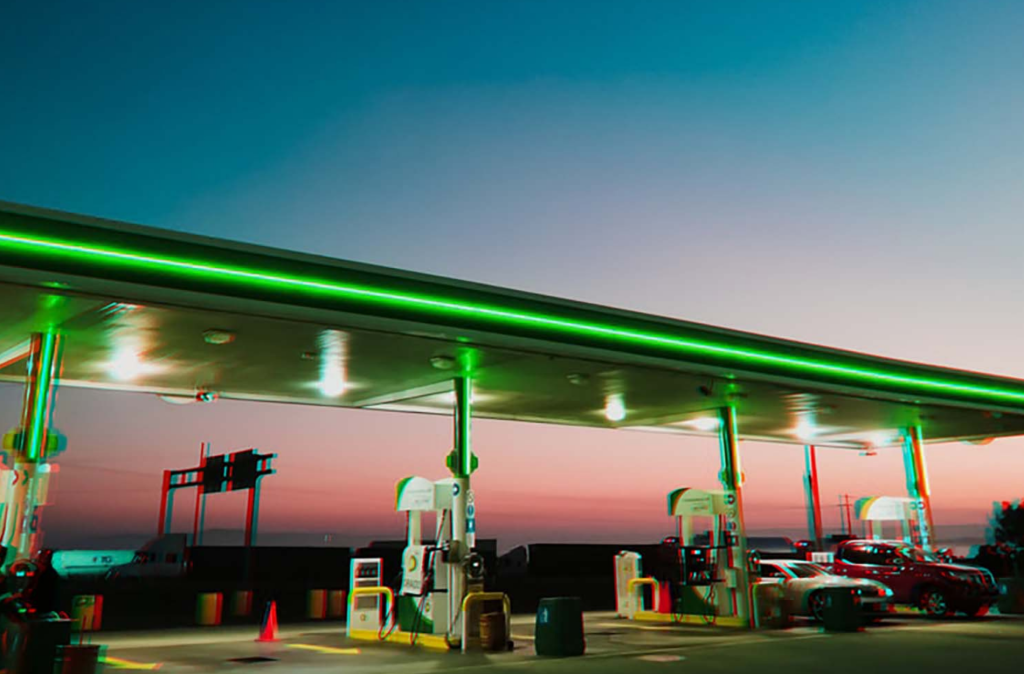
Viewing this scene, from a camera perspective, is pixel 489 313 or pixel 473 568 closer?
pixel 489 313

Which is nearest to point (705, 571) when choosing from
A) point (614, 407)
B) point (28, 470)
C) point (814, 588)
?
point (814, 588)

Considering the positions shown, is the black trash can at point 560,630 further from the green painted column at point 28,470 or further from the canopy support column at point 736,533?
the green painted column at point 28,470

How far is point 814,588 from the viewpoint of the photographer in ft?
59.5

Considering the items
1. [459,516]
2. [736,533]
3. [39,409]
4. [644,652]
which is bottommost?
[644,652]

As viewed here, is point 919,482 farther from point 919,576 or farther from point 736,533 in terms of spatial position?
point 736,533

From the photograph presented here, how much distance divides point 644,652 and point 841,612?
15.5 ft

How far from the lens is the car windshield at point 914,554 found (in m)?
19.6

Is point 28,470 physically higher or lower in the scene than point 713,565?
higher

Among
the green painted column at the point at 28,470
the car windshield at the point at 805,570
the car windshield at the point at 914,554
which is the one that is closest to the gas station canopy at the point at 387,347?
the green painted column at the point at 28,470

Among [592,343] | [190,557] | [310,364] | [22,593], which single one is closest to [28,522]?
[22,593]

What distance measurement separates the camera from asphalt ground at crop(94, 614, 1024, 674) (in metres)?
11.3

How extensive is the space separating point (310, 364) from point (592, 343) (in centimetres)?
445

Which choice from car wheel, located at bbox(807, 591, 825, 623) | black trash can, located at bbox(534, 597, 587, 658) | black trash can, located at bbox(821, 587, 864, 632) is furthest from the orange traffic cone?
car wheel, located at bbox(807, 591, 825, 623)

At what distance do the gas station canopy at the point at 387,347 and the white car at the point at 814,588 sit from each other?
330 centimetres
